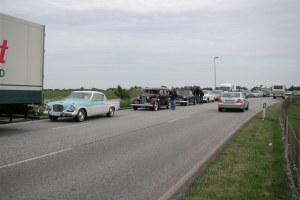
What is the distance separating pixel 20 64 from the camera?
45.7 ft

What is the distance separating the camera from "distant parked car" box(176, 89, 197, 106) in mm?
37312

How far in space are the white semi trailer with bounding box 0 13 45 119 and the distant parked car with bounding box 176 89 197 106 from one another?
77.1ft

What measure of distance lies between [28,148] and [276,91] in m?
63.2

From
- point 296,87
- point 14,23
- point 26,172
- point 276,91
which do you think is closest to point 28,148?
point 26,172

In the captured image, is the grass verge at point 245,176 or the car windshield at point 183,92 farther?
the car windshield at point 183,92

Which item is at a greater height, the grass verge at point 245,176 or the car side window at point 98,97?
the car side window at point 98,97

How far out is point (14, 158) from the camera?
29.5ft

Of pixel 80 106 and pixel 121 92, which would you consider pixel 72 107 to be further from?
pixel 121 92

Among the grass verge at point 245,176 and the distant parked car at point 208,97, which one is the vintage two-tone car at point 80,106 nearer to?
the grass verge at point 245,176

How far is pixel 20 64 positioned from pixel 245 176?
9.68 metres

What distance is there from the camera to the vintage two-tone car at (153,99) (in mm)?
28547

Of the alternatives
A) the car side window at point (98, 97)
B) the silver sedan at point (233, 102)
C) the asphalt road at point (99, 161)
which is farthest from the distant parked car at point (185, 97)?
the asphalt road at point (99, 161)

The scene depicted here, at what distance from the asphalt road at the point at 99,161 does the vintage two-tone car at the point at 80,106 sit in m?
3.45

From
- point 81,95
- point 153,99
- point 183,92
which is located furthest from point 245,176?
point 183,92
